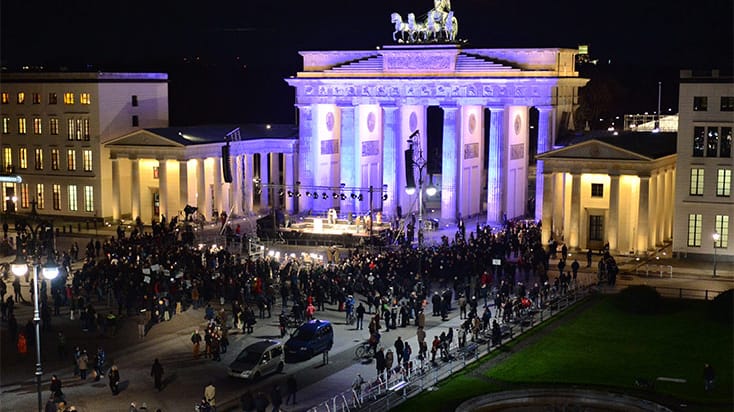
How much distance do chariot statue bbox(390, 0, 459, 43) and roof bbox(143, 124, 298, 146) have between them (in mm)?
13592

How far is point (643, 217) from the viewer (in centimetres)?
6009

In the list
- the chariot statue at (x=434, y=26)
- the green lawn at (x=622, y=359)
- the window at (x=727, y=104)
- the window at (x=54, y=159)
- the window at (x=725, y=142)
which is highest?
the chariot statue at (x=434, y=26)

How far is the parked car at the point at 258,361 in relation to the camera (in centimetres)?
3647

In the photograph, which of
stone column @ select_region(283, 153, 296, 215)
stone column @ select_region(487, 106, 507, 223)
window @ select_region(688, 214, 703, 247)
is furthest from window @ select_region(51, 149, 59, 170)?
window @ select_region(688, 214, 703, 247)

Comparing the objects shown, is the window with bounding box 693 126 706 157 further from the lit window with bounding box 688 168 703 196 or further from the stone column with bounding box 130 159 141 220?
the stone column with bounding box 130 159 141 220

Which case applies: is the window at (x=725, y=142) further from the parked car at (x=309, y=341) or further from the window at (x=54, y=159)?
the window at (x=54, y=159)

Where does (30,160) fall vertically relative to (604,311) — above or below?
above

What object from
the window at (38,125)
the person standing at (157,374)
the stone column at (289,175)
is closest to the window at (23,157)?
the window at (38,125)

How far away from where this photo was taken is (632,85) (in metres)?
128

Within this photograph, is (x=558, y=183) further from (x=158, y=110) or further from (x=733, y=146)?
(x=158, y=110)

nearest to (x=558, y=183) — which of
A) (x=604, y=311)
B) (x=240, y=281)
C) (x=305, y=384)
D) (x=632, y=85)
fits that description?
(x=604, y=311)

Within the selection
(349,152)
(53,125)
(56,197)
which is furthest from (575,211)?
(53,125)

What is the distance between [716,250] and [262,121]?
82.0m

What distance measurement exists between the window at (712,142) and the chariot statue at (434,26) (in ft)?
70.4
